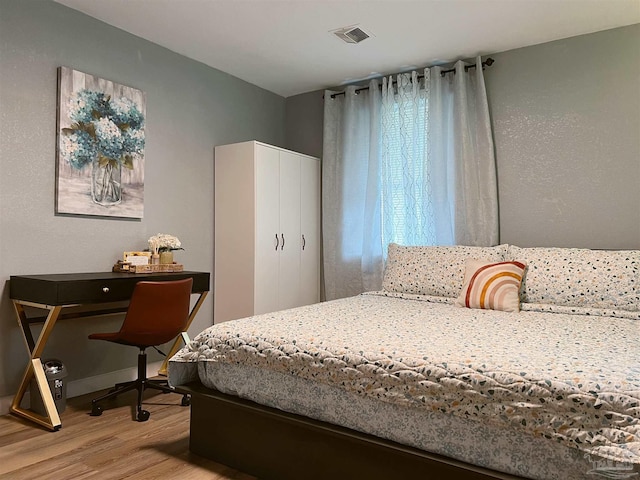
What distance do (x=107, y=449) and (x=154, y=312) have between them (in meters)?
0.75

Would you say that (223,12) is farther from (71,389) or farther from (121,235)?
(71,389)

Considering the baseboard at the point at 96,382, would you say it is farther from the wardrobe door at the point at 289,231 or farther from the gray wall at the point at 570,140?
the gray wall at the point at 570,140

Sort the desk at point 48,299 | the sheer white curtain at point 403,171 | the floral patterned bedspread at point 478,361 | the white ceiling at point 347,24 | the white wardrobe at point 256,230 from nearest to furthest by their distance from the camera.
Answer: the floral patterned bedspread at point 478,361 → the desk at point 48,299 → the white ceiling at point 347,24 → the sheer white curtain at point 403,171 → the white wardrobe at point 256,230

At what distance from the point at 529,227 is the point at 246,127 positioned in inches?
100

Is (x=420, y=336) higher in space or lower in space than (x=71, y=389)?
higher

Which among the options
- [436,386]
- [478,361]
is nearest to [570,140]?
[478,361]

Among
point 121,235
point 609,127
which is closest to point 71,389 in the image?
point 121,235

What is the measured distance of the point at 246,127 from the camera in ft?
14.5

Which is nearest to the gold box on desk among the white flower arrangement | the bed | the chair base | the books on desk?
the books on desk

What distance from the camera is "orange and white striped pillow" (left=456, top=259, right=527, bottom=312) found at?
9.19 ft

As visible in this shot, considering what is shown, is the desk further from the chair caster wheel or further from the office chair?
the chair caster wheel

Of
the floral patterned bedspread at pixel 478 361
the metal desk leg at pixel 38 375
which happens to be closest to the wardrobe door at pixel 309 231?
the floral patterned bedspread at pixel 478 361

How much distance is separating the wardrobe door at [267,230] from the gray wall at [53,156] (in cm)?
45

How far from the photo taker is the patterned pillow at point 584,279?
2.67 meters
